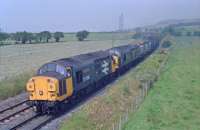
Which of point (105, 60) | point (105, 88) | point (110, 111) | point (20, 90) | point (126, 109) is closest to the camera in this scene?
point (110, 111)

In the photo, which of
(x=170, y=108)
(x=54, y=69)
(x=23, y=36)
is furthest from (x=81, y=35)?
(x=54, y=69)

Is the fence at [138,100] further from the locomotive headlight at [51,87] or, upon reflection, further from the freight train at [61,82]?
the locomotive headlight at [51,87]

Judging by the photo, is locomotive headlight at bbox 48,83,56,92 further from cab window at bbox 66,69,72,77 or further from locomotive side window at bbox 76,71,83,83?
locomotive side window at bbox 76,71,83,83

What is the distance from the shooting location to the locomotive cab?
27.2 m

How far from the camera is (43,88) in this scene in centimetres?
2741

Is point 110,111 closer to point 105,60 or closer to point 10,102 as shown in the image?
point 10,102

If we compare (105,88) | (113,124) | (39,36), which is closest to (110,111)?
(113,124)

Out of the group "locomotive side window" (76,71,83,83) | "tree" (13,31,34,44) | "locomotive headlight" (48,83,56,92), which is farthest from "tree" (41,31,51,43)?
"locomotive headlight" (48,83,56,92)

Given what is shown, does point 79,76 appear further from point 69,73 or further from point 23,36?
point 23,36

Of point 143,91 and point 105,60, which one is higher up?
point 105,60

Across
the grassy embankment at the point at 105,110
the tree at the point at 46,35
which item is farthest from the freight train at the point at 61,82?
the tree at the point at 46,35

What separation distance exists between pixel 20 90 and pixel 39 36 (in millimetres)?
86193

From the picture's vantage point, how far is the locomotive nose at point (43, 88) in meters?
27.1

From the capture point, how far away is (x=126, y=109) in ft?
101
